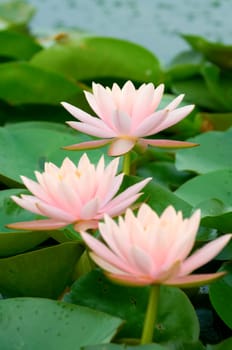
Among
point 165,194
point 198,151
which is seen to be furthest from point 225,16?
point 165,194

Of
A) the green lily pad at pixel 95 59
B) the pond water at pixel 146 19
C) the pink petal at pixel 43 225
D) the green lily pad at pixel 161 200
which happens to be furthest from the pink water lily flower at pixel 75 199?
the pond water at pixel 146 19

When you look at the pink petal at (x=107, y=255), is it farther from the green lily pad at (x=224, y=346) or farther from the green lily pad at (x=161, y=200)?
the green lily pad at (x=161, y=200)

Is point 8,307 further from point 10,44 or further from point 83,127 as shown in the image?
point 10,44

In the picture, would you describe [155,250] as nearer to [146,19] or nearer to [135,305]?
[135,305]

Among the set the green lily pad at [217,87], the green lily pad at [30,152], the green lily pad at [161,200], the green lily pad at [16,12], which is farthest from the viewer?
the green lily pad at [16,12]

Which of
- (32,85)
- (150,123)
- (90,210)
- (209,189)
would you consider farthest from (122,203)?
(32,85)
